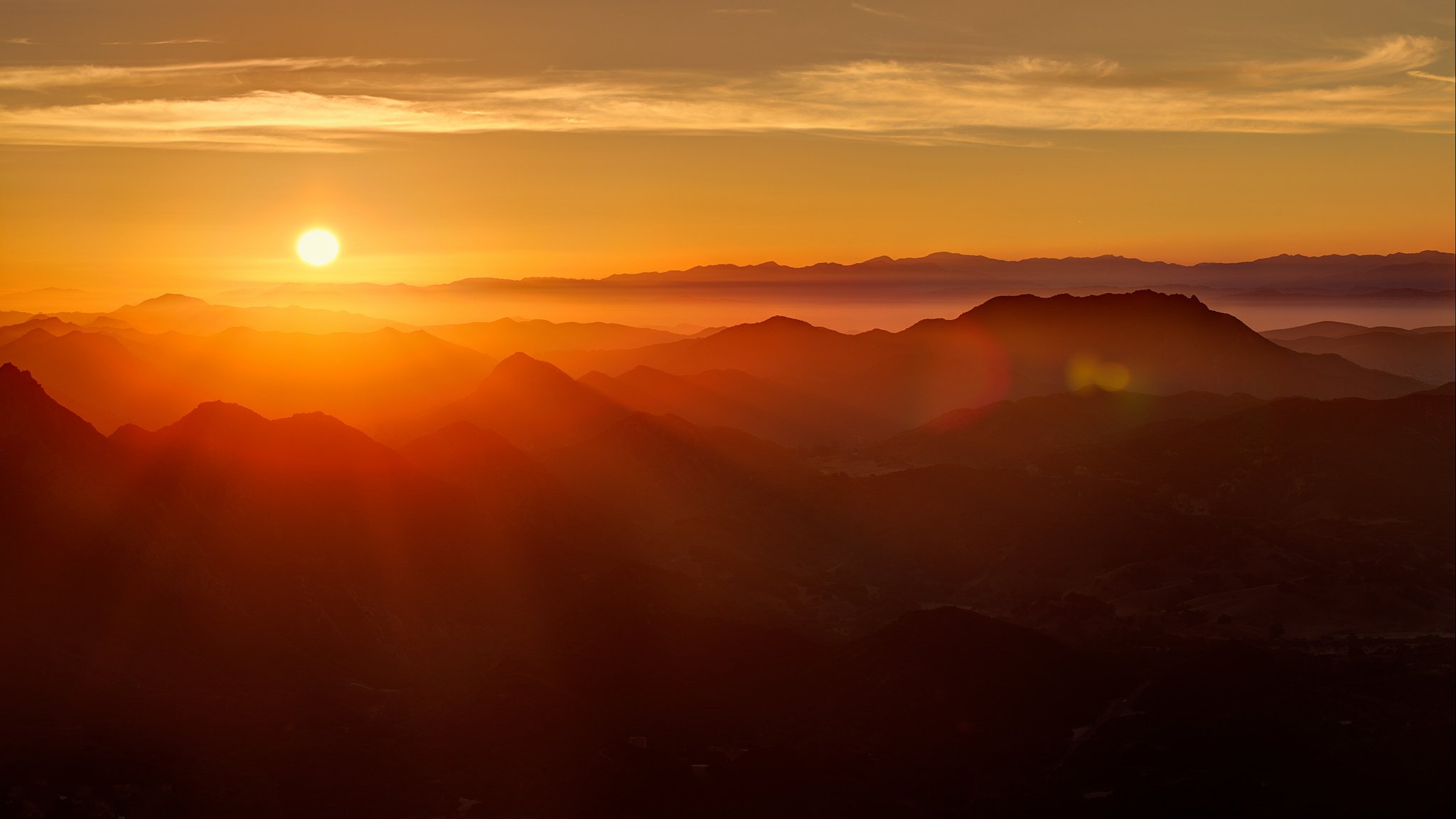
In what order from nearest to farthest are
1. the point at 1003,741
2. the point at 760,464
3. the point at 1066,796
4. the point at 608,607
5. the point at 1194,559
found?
1. the point at 1066,796
2. the point at 1003,741
3. the point at 608,607
4. the point at 1194,559
5. the point at 760,464

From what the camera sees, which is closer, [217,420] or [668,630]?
[668,630]

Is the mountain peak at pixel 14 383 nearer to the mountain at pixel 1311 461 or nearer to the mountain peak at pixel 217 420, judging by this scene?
the mountain peak at pixel 217 420

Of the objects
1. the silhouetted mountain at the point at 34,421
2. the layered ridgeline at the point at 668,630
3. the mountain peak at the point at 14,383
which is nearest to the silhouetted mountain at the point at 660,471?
the layered ridgeline at the point at 668,630

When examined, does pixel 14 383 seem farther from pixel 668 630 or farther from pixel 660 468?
pixel 660 468

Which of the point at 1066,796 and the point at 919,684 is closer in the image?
the point at 1066,796

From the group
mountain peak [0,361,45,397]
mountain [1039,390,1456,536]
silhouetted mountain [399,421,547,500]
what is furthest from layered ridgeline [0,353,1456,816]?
mountain [1039,390,1456,536]

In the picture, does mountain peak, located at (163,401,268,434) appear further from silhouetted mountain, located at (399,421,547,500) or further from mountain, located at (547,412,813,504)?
mountain, located at (547,412,813,504)

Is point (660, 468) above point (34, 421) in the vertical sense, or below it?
below

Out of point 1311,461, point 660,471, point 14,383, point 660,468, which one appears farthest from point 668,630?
point 1311,461

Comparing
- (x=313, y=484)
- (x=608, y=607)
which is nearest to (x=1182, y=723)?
(x=608, y=607)

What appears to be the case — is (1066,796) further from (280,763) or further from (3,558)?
(3,558)
